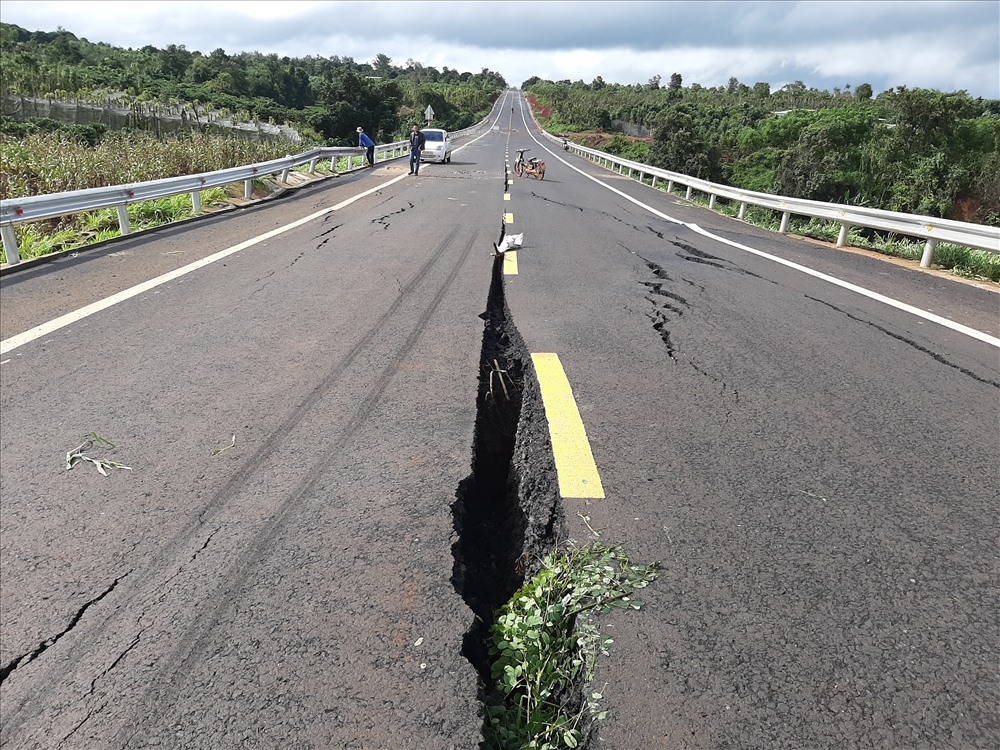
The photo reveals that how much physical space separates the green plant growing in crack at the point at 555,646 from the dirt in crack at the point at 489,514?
0.31 feet

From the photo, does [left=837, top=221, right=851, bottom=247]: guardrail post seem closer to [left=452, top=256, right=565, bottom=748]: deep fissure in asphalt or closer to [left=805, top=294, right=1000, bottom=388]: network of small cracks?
[left=805, top=294, right=1000, bottom=388]: network of small cracks

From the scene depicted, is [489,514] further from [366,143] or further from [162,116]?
[162,116]

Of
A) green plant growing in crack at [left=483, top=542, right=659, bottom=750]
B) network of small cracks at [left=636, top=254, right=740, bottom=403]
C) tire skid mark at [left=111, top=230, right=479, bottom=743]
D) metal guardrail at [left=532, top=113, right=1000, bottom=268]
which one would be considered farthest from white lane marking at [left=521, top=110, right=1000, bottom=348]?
tire skid mark at [left=111, top=230, right=479, bottom=743]

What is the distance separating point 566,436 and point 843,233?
10.1 meters

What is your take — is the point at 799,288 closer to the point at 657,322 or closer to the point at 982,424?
the point at 657,322

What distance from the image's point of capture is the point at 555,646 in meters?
2.00

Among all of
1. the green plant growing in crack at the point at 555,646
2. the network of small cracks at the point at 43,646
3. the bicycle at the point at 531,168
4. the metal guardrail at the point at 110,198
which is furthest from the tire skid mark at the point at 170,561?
the bicycle at the point at 531,168

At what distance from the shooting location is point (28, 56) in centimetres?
9112

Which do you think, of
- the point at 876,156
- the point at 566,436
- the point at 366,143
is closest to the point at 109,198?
the point at 566,436

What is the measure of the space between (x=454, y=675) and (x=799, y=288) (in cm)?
649

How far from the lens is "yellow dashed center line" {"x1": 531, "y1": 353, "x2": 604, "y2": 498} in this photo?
2.87 m

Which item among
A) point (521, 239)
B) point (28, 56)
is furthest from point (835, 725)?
point (28, 56)

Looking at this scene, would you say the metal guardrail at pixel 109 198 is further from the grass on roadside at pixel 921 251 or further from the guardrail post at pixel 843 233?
the guardrail post at pixel 843 233

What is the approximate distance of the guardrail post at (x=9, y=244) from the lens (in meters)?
7.16
